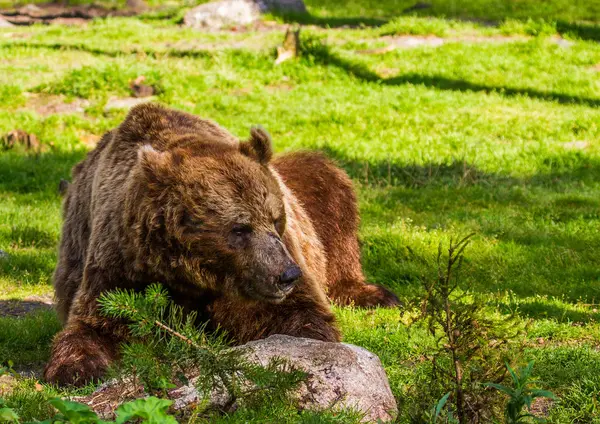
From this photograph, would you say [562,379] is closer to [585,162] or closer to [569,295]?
[569,295]

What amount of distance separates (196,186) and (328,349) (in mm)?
1123

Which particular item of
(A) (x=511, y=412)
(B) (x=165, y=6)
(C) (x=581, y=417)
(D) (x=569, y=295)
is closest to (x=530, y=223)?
(D) (x=569, y=295)

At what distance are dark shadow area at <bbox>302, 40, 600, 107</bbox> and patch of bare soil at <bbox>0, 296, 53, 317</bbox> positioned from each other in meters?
8.33

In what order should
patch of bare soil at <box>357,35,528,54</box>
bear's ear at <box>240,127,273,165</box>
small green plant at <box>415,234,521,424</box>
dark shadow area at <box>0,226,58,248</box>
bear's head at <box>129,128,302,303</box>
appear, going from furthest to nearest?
patch of bare soil at <box>357,35,528,54</box>
dark shadow area at <box>0,226,58,248</box>
bear's ear at <box>240,127,273,165</box>
bear's head at <box>129,128,302,303</box>
small green plant at <box>415,234,521,424</box>

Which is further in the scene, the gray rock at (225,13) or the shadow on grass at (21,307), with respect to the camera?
the gray rock at (225,13)

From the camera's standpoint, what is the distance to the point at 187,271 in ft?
15.4

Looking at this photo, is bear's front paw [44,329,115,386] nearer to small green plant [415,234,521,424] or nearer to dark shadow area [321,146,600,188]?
small green plant [415,234,521,424]

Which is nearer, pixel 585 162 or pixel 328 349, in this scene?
pixel 328 349

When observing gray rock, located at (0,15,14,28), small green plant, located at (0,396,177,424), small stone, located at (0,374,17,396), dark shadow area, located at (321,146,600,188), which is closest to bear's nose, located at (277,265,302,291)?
small stone, located at (0,374,17,396)

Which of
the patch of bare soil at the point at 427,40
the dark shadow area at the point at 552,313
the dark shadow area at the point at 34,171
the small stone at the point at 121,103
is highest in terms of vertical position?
the patch of bare soil at the point at 427,40

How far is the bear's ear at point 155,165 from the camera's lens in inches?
186

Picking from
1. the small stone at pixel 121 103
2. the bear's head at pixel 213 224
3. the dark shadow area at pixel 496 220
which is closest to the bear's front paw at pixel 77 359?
the bear's head at pixel 213 224

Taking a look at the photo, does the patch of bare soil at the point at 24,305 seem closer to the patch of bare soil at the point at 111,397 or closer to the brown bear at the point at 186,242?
the brown bear at the point at 186,242

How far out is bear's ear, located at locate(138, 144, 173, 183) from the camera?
473 cm
